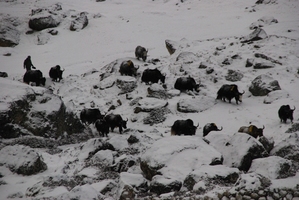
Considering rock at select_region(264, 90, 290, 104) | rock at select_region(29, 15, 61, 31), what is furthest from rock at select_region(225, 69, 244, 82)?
rock at select_region(29, 15, 61, 31)

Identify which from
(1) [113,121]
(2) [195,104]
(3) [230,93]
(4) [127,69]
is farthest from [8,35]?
(3) [230,93]

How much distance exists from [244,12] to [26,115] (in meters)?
27.0

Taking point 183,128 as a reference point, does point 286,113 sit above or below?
above

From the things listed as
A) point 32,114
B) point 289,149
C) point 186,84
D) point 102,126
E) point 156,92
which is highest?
point 289,149

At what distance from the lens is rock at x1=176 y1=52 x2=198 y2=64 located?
18516 mm

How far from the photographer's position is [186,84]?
622 inches

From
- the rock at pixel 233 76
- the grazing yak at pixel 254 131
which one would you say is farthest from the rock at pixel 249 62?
the grazing yak at pixel 254 131

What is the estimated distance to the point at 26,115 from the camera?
11320mm

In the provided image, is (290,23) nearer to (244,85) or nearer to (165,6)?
(244,85)

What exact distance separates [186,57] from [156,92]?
15.1 feet

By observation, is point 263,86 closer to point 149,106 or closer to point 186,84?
point 186,84

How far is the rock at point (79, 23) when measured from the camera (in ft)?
97.8

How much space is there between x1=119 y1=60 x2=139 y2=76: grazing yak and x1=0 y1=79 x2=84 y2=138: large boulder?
216 inches

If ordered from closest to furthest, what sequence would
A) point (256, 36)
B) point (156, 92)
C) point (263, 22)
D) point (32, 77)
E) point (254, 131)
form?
point (254, 131) < point (156, 92) < point (32, 77) < point (256, 36) < point (263, 22)
